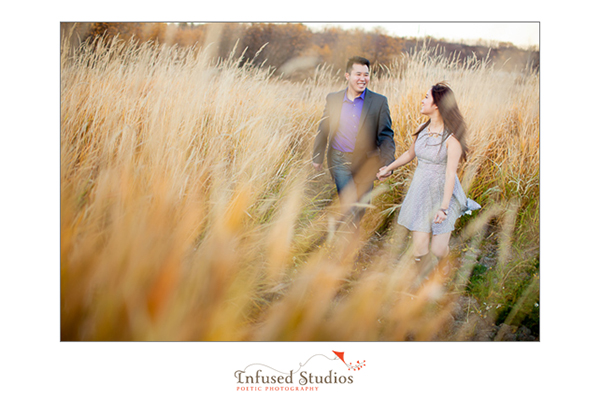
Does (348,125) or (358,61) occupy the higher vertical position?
(358,61)

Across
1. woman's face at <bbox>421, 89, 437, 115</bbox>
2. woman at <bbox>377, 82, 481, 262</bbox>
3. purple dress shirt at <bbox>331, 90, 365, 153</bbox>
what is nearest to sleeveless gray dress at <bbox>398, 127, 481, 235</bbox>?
Answer: woman at <bbox>377, 82, 481, 262</bbox>

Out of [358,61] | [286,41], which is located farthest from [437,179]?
[286,41]

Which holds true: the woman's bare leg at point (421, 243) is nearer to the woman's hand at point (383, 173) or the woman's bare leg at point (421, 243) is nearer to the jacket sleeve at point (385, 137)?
the woman's hand at point (383, 173)

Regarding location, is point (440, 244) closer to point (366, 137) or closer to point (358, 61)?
point (366, 137)

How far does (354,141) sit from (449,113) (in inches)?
23.3

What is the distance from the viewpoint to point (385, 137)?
1.91 metres

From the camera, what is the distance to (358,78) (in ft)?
6.13

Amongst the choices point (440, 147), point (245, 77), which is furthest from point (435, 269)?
point (245, 77)

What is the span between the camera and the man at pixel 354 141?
1.90 meters
